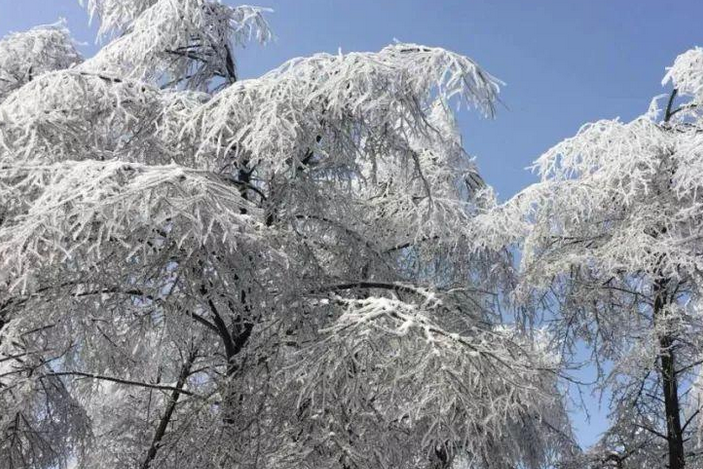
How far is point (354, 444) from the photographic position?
486cm

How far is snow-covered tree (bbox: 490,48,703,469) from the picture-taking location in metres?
7.84

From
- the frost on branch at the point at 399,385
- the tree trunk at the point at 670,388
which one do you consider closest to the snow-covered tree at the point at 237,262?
the frost on branch at the point at 399,385

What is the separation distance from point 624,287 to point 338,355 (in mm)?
5015

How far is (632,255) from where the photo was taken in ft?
26.0

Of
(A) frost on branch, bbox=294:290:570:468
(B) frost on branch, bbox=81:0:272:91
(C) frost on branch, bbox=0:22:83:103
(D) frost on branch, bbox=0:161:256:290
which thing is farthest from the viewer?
(C) frost on branch, bbox=0:22:83:103

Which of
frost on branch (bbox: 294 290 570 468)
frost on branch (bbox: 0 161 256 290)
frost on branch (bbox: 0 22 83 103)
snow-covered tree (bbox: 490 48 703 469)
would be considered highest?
frost on branch (bbox: 0 22 83 103)

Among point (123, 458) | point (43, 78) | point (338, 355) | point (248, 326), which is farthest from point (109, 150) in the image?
point (123, 458)

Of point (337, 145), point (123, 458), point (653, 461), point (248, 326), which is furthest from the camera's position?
point (123, 458)

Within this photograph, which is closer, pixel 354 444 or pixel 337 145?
pixel 354 444

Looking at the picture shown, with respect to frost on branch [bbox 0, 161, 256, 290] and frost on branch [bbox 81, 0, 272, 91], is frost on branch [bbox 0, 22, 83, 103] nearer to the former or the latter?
frost on branch [bbox 81, 0, 272, 91]

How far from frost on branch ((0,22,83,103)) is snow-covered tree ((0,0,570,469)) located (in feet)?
0.10

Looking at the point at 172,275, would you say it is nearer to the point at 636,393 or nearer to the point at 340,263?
the point at 340,263

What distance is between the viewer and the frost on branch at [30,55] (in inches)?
343

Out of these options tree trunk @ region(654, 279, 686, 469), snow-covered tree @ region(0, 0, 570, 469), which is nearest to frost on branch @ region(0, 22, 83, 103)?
snow-covered tree @ region(0, 0, 570, 469)
